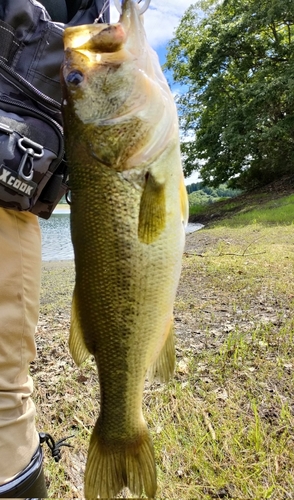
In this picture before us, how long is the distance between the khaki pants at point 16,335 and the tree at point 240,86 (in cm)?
1850

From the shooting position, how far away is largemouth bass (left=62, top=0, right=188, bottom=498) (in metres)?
1.50

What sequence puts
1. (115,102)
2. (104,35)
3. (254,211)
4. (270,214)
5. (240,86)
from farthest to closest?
Result: (240,86)
(254,211)
(270,214)
(115,102)
(104,35)

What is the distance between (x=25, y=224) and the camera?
204cm

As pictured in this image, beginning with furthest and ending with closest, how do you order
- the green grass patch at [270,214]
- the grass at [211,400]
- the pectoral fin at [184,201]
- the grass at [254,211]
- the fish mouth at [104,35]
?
the grass at [254,211], the green grass patch at [270,214], the grass at [211,400], the pectoral fin at [184,201], the fish mouth at [104,35]

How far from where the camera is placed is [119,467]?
1.58 meters

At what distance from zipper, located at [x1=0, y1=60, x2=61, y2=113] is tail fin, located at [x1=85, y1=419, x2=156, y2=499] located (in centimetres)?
141

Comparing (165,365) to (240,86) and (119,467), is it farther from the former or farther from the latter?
(240,86)

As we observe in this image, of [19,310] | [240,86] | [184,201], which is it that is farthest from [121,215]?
[240,86]

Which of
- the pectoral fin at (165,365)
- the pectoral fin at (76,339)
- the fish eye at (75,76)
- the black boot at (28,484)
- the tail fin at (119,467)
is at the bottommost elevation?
the black boot at (28,484)

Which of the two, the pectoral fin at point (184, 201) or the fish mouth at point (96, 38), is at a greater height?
the fish mouth at point (96, 38)

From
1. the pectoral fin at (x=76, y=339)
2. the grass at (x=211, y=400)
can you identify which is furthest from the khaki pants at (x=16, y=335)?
the grass at (x=211, y=400)

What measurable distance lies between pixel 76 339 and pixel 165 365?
13.6 inches

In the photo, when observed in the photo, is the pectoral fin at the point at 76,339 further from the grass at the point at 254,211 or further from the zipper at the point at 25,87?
the grass at the point at 254,211

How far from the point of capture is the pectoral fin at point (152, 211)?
4.87ft
